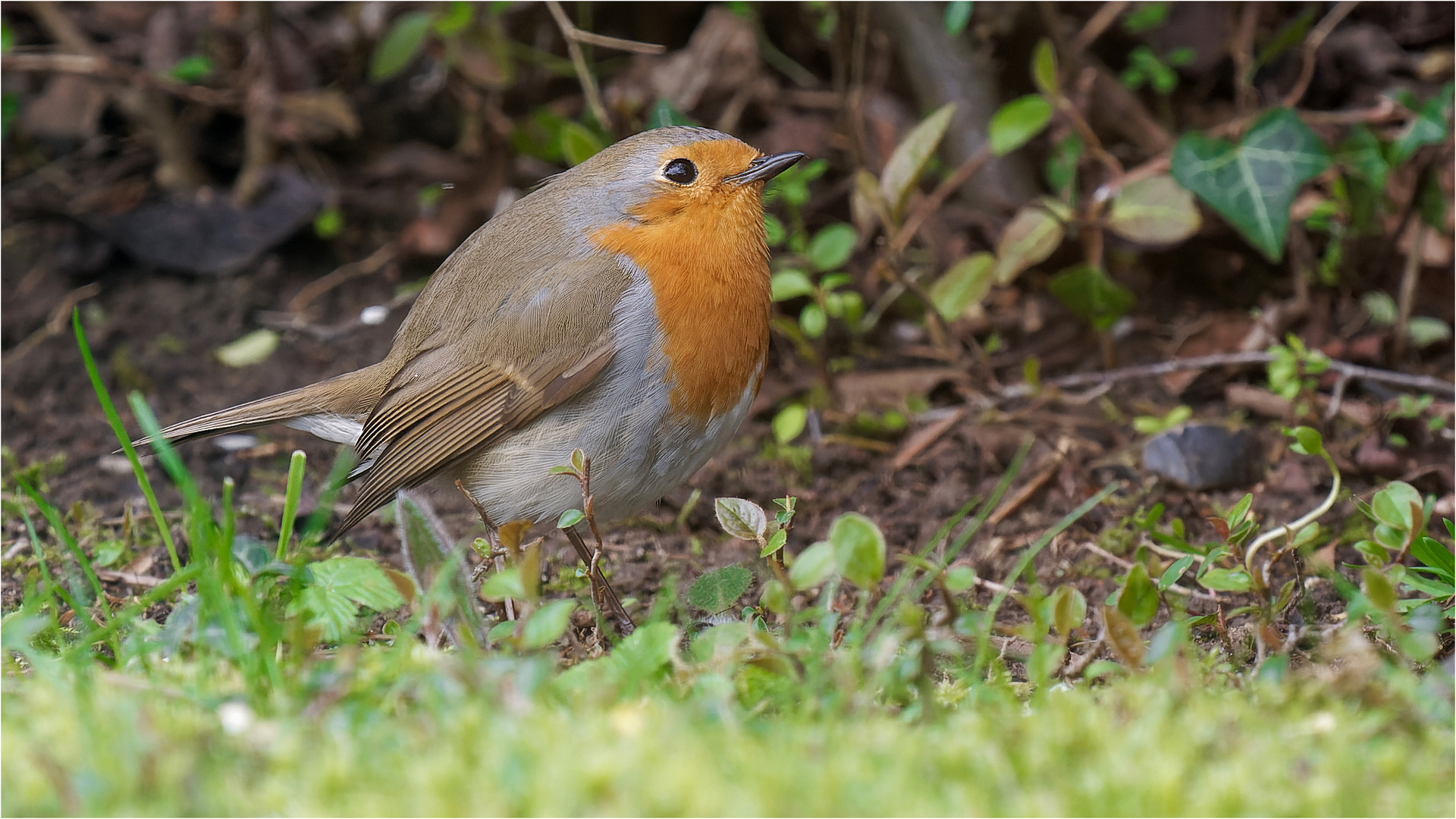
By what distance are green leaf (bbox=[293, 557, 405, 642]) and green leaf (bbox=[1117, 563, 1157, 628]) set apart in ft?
4.15

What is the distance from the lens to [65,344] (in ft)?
14.9

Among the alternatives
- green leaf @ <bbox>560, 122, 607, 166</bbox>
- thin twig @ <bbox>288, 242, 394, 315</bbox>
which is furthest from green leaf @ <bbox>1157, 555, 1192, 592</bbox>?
thin twig @ <bbox>288, 242, 394, 315</bbox>

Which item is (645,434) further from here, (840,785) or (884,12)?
(884,12)

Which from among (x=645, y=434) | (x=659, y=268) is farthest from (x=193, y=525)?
(x=659, y=268)

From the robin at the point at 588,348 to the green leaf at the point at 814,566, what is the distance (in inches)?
36.8

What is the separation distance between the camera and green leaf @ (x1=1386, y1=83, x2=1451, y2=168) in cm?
346

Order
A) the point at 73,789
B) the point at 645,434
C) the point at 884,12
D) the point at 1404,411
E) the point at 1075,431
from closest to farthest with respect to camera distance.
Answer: the point at 73,789 < the point at 645,434 < the point at 1404,411 < the point at 1075,431 < the point at 884,12

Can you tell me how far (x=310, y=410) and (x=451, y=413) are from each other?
0.49 meters

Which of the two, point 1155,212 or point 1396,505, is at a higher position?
point 1155,212

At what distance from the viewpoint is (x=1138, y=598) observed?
7.30 ft

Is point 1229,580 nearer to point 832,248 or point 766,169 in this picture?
point 766,169

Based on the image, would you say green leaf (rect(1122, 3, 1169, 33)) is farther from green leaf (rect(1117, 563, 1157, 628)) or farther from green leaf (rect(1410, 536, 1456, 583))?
green leaf (rect(1117, 563, 1157, 628))

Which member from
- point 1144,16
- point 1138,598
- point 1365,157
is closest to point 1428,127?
point 1365,157

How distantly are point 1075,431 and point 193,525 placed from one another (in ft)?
8.76
